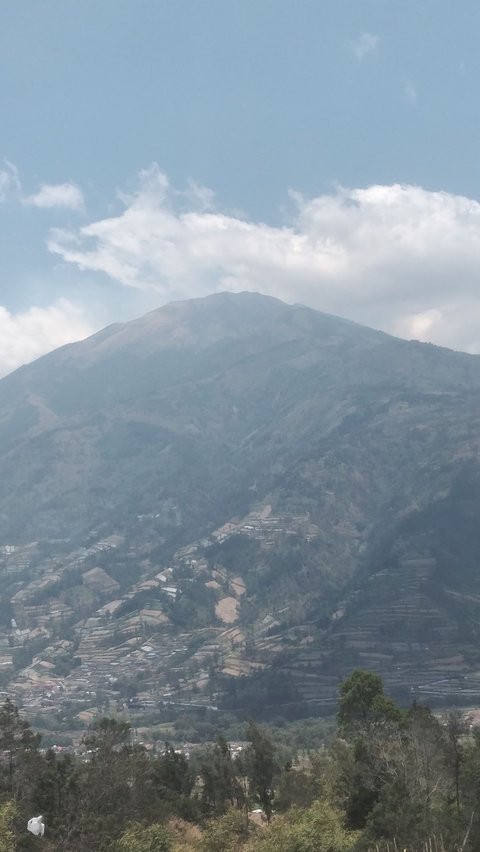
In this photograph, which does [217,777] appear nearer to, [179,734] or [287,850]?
[287,850]

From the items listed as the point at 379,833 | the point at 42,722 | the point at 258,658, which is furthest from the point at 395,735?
the point at 258,658

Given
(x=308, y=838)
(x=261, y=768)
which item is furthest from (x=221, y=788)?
(x=308, y=838)

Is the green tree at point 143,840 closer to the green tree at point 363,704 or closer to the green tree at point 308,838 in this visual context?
the green tree at point 308,838

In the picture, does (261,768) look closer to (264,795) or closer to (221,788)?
(264,795)

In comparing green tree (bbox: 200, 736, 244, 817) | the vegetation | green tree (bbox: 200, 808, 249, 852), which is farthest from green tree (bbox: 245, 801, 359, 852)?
green tree (bbox: 200, 736, 244, 817)

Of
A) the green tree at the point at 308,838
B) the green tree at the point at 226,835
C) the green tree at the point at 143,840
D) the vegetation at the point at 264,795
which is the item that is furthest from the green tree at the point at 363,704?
the green tree at the point at 143,840

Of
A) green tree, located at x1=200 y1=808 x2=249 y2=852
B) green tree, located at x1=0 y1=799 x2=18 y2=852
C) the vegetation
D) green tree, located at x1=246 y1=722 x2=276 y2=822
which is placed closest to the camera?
green tree, located at x1=0 y1=799 x2=18 y2=852

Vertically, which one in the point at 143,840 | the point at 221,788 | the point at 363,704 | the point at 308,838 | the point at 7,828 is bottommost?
the point at 221,788

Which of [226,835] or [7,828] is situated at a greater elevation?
[7,828]

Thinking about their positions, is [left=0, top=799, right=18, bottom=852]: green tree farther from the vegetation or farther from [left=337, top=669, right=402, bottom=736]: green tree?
[left=337, top=669, right=402, bottom=736]: green tree
